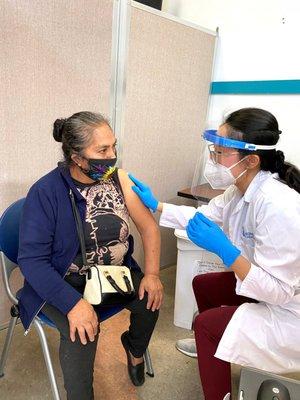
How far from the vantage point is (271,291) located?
1061 millimetres

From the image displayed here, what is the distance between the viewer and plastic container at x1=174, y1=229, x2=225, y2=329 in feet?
5.92

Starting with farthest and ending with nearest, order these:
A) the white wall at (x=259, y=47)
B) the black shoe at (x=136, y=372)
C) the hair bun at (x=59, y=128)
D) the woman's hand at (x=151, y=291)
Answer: the white wall at (x=259, y=47), the black shoe at (x=136, y=372), the woman's hand at (x=151, y=291), the hair bun at (x=59, y=128)

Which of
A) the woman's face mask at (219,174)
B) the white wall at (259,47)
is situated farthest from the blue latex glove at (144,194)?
the white wall at (259,47)

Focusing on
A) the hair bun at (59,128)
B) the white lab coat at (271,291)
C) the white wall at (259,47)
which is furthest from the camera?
the white wall at (259,47)

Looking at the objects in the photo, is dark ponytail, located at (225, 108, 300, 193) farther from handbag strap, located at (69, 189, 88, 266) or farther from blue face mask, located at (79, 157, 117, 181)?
handbag strap, located at (69, 189, 88, 266)

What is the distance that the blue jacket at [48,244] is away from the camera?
118 centimetres

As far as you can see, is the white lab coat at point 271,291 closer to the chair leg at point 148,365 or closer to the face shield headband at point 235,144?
the face shield headband at point 235,144

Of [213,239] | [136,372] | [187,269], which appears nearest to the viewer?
[213,239]

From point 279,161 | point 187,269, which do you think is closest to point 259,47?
point 279,161

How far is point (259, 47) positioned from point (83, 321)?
2035 mm

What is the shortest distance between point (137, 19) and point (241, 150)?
3.64ft

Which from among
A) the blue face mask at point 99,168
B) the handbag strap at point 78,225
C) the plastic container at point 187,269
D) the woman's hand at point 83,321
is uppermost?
the blue face mask at point 99,168

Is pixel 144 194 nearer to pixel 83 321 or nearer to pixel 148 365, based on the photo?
pixel 83 321

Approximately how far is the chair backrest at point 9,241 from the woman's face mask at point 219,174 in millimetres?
812
